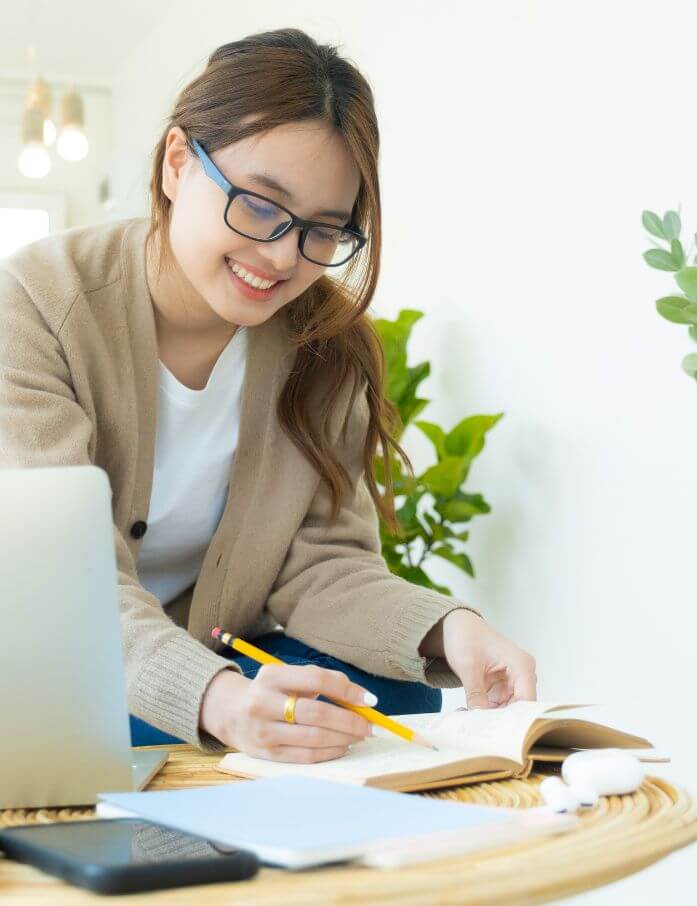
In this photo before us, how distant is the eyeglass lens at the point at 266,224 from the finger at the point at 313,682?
593mm

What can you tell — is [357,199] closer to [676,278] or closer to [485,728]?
[676,278]

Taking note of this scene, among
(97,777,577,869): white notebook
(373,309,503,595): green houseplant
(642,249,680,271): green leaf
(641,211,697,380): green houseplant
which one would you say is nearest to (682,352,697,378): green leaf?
(641,211,697,380): green houseplant

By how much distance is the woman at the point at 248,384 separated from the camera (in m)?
1.24

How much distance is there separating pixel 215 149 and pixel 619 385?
106 centimetres

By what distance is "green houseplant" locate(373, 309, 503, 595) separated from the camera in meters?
2.43

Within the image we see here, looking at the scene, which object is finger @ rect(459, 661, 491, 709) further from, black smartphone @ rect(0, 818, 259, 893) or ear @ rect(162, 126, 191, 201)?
ear @ rect(162, 126, 191, 201)

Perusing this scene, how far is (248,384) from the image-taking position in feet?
4.93

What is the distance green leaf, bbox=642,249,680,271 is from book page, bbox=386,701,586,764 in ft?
2.08

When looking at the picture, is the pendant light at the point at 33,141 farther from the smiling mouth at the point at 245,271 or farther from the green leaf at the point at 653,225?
the green leaf at the point at 653,225

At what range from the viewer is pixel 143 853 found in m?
0.57

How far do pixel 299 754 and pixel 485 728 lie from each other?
17cm

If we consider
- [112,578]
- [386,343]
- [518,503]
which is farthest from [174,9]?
[112,578]

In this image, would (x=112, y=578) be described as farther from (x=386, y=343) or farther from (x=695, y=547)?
(x=386, y=343)

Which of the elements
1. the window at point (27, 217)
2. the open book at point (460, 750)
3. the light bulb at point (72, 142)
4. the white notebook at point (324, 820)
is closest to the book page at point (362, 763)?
the open book at point (460, 750)
